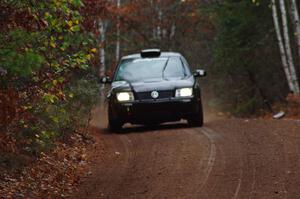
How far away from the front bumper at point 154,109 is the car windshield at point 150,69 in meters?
0.91

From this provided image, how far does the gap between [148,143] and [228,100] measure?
18.5m

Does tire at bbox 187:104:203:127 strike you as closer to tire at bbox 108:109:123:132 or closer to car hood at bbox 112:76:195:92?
car hood at bbox 112:76:195:92

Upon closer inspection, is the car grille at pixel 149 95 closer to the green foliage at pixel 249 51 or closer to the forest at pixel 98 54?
the forest at pixel 98 54

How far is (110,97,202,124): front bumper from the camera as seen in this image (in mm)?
15758

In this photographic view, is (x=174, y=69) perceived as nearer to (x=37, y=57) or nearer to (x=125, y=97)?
(x=125, y=97)

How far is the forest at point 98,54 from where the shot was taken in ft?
27.5

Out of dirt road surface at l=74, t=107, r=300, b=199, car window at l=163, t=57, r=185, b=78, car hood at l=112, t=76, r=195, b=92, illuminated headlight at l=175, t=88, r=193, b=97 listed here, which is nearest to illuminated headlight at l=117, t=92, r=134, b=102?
car hood at l=112, t=76, r=195, b=92

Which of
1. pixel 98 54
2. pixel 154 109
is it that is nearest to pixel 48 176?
pixel 154 109

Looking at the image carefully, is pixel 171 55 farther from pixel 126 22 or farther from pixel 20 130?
pixel 126 22

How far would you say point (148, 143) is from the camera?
13953 mm

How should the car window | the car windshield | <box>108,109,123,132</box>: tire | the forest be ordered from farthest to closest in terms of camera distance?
the car window → the car windshield → <box>108,109,123,132</box>: tire → the forest

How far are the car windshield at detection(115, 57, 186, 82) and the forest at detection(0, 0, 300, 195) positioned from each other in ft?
2.55

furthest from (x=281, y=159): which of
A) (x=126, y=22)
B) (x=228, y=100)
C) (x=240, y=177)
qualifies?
(x=126, y=22)

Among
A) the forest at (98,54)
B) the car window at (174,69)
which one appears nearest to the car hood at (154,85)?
the forest at (98,54)
